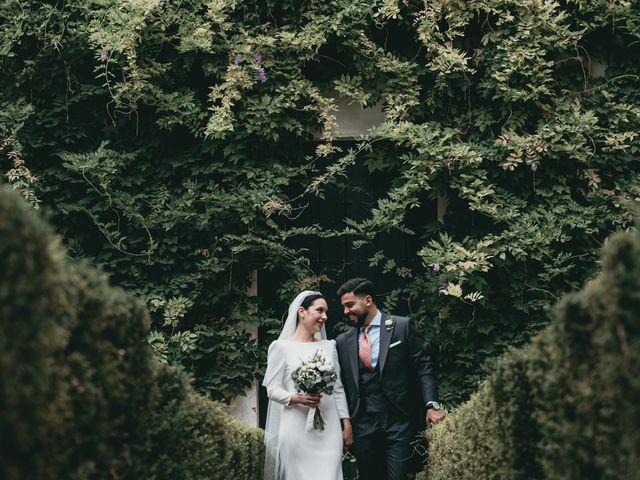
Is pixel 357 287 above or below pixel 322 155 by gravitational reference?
below

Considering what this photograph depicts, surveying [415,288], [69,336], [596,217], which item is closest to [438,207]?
[415,288]

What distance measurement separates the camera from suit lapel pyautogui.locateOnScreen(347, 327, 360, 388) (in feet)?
26.7

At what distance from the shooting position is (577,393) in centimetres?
356

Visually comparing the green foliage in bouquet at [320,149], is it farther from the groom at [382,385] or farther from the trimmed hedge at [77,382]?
Answer: the trimmed hedge at [77,382]

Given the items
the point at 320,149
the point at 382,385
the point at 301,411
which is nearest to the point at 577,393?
the point at 382,385

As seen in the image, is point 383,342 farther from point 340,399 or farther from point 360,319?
point 340,399

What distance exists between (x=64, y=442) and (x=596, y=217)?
21.6ft

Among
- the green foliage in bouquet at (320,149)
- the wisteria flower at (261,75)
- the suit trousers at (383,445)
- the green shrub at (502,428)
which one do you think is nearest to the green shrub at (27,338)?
the green shrub at (502,428)

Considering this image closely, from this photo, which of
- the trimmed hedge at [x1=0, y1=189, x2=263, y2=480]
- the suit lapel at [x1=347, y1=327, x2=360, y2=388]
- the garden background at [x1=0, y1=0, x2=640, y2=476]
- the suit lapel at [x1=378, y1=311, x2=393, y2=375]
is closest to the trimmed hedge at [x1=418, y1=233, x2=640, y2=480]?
the trimmed hedge at [x1=0, y1=189, x2=263, y2=480]

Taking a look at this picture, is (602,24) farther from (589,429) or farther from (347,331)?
(589,429)

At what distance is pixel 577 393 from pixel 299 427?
4.74 meters

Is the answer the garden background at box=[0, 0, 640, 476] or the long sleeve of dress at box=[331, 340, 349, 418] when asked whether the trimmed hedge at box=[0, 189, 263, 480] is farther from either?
the garden background at box=[0, 0, 640, 476]

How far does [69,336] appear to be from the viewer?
10.9 feet

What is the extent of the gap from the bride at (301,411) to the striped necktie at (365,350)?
264mm
